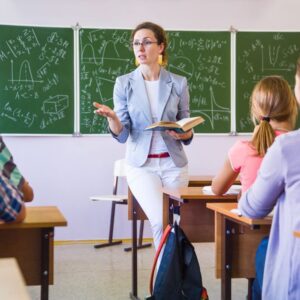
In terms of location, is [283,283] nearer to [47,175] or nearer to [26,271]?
[26,271]

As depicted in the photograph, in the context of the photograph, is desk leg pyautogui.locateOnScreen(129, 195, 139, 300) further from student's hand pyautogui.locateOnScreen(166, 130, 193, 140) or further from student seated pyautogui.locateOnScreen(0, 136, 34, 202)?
student seated pyautogui.locateOnScreen(0, 136, 34, 202)

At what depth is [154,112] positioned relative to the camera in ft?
9.50

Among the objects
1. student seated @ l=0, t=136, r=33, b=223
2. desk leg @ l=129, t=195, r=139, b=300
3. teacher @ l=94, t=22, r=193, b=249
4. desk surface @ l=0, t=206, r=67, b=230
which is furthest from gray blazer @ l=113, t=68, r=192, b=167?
student seated @ l=0, t=136, r=33, b=223

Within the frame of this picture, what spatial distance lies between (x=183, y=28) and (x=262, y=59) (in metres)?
0.89

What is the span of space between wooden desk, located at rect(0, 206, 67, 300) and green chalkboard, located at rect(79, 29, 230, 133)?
3.10 m

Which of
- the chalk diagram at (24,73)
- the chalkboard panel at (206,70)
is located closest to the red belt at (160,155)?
the chalkboard panel at (206,70)

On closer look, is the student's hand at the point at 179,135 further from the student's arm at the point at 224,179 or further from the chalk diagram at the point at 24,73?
the chalk diagram at the point at 24,73

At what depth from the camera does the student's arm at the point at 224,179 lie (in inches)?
84.0

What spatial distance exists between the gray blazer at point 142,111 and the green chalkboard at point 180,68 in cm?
188

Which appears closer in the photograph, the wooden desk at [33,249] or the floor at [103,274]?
the wooden desk at [33,249]

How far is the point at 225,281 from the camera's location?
6.57ft

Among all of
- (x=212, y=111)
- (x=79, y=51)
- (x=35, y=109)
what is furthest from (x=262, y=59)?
(x=35, y=109)

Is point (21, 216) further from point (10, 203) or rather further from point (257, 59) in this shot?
point (257, 59)

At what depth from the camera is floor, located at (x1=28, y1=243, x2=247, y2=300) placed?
10.6 ft
